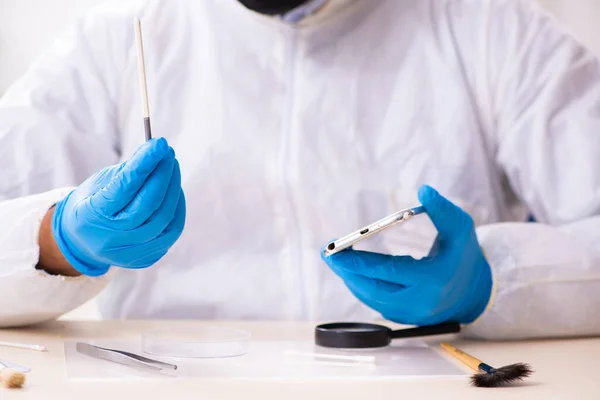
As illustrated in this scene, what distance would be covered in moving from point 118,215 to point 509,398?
0.43 meters

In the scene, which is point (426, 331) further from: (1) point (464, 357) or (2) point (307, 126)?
(2) point (307, 126)

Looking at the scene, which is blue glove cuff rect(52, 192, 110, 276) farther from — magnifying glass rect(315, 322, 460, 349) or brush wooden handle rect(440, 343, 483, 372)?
brush wooden handle rect(440, 343, 483, 372)

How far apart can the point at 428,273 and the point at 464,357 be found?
0.42ft

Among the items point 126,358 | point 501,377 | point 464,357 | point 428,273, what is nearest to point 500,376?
point 501,377

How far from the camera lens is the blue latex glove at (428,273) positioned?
0.84 meters

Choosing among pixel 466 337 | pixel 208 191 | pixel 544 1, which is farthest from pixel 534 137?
pixel 544 1

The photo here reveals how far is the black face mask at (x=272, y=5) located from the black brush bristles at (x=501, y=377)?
657 millimetres

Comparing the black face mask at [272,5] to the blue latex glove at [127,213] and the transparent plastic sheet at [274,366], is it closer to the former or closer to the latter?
the blue latex glove at [127,213]

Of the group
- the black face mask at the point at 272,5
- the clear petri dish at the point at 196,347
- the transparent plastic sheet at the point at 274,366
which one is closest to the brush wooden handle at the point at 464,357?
the transparent plastic sheet at the point at 274,366

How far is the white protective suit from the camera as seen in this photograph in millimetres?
1157

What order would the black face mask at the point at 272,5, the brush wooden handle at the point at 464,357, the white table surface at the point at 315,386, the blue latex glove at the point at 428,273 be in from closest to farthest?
the white table surface at the point at 315,386 → the brush wooden handle at the point at 464,357 → the blue latex glove at the point at 428,273 → the black face mask at the point at 272,5

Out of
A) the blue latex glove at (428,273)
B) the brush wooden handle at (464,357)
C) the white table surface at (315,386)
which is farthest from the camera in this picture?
the blue latex glove at (428,273)

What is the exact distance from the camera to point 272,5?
3.66ft

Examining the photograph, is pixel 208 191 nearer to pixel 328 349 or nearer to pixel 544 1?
pixel 328 349
